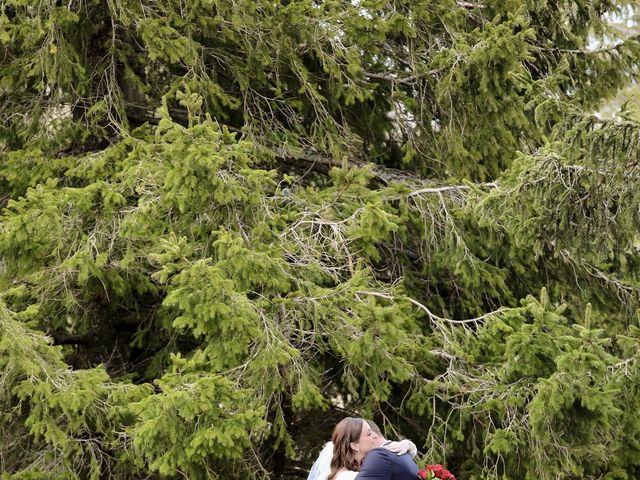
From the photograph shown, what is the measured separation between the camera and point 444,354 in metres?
7.59

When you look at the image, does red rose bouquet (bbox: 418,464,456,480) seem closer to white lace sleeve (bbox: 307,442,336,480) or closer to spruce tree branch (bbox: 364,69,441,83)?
white lace sleeve (bbox: 307,442,336,480)

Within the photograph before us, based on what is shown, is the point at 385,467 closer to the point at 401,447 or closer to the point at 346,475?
the point at 401,447

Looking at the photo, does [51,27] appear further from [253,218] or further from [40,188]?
[253,218]

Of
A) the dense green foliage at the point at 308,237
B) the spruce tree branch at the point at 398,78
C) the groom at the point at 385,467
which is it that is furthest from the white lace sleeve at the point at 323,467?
the spruce tree branch at the point at 398,78

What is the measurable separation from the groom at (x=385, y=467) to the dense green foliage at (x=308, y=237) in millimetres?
1518

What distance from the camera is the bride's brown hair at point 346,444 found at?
5.33m

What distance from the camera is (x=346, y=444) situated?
17.5ft

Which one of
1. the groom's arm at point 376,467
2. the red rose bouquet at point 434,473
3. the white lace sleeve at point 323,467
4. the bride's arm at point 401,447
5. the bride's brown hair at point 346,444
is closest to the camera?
the groom's arm at point 376,467

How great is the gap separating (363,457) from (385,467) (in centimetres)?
37

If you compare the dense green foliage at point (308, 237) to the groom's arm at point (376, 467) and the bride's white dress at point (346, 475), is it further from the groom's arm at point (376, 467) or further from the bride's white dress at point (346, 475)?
the groom's arm at point (376, 467)

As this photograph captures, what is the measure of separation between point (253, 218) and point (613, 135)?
8.63 feet

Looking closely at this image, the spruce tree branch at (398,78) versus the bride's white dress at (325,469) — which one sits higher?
the spruce tree branch at (398,78)

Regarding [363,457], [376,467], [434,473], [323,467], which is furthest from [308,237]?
[376,467]

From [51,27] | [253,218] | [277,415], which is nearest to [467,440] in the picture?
[277,415]
